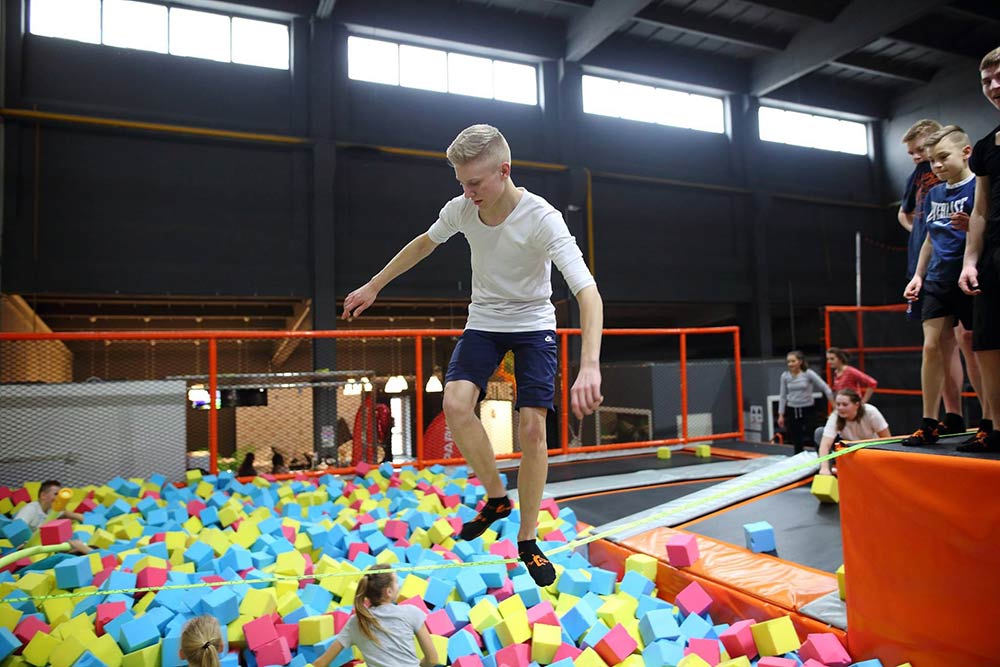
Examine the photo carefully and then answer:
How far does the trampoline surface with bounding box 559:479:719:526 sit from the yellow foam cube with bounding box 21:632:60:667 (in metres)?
2.65

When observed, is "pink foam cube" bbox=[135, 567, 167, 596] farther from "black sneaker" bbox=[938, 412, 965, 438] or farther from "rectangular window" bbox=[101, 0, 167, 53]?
"rectangular window" bbox=[101, 0, 167, 53]

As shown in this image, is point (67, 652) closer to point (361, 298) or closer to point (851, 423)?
point (361, 298)

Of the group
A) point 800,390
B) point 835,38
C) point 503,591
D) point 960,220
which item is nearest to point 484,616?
point 503,591

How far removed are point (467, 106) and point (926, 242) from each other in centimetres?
860

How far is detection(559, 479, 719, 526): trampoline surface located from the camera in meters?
4.18

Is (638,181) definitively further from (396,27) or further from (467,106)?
(396,27)

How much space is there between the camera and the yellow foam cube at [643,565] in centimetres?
333

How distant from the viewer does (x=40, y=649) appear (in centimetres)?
257

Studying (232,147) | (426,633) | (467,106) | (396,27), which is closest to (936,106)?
(467,106)

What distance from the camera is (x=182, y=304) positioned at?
9.29m

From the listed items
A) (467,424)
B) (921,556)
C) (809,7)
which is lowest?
(921,556)

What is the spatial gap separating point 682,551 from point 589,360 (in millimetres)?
1932

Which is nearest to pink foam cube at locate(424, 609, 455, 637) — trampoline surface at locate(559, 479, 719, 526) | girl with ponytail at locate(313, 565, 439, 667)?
girl with ponytail at locate(313, 565, 439, 667)

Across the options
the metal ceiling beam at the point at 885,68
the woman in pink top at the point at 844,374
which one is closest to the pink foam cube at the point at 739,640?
the woman in pink top at the point at 844,374
